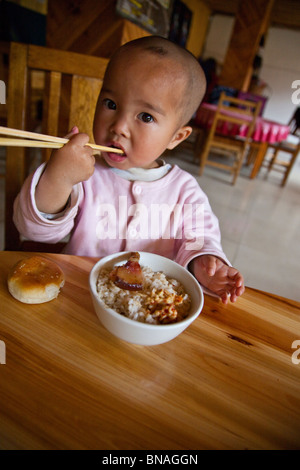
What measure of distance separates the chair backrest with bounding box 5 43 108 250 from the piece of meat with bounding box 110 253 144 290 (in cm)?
62

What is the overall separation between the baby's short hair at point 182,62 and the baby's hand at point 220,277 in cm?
43

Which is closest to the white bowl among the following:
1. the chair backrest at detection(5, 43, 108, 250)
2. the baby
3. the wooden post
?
the baby

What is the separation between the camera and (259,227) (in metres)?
3.08

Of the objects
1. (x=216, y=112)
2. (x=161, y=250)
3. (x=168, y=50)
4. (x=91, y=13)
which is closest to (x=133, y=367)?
(x=161, y=250)

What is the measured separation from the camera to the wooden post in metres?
5.47

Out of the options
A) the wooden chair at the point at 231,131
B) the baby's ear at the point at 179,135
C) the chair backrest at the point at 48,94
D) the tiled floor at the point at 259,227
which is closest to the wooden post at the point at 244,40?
the wooden chair at the point at 231,131

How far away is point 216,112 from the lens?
4.09m

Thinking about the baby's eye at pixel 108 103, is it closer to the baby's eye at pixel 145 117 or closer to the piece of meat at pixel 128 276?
the baby's eye at pixel 145 117

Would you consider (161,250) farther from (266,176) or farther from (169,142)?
(266,176)

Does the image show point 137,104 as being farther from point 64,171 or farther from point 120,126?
point 64,171

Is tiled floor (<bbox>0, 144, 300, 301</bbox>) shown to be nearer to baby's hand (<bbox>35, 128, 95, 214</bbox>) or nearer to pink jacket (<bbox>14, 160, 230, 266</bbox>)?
pink jacket (<bbox>14, 160, 230, 266</bbox>)

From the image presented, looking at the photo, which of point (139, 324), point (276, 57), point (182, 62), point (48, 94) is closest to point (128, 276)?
point (139, 324)

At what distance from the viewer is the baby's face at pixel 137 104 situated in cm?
73

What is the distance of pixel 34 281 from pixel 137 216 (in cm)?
43
